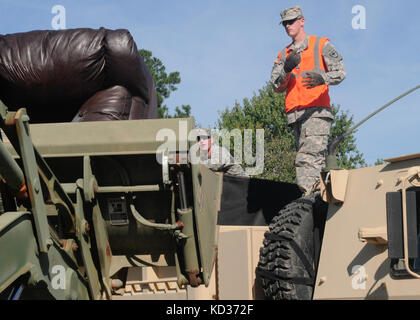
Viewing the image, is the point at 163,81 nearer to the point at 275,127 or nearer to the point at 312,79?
the point at 275,127

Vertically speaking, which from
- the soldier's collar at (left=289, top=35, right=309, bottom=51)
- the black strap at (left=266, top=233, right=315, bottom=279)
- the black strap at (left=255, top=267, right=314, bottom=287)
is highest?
the soldier's collar at (left=289, top=35, right=309, bottom=51)

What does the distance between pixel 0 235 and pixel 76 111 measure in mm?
2282

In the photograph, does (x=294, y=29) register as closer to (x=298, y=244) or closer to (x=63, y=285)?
(x=298, y=244)

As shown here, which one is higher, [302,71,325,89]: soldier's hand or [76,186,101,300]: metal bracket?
[302,71,325,89]: soldier's hand

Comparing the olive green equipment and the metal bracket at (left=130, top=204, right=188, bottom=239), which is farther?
the metal bracket at (left=130, top=204, right=188, bottom=239)

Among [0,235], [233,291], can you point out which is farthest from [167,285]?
[0,235]

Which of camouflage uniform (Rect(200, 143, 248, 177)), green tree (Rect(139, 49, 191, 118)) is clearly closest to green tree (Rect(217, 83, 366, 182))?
green tree (Rect(139, 49, 191, 118))

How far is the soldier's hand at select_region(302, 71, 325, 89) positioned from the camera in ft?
20.3

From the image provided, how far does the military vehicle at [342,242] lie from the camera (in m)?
4.16

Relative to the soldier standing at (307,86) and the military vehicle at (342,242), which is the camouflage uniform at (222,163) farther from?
the military vehicle at (342,242)

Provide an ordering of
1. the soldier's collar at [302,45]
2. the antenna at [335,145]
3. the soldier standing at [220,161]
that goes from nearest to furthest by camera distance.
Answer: the antenna at [335,145] → the soldier's collar at [302,45] → the soldier standing at [220,161]

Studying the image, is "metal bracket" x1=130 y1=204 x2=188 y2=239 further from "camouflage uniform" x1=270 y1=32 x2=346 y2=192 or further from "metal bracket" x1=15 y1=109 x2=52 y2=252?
"camouflage uniform" x1=270 y1=32 x2=346 y2=192

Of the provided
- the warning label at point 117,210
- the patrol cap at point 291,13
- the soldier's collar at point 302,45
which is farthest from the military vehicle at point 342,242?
the patrol cap at point 291,13
